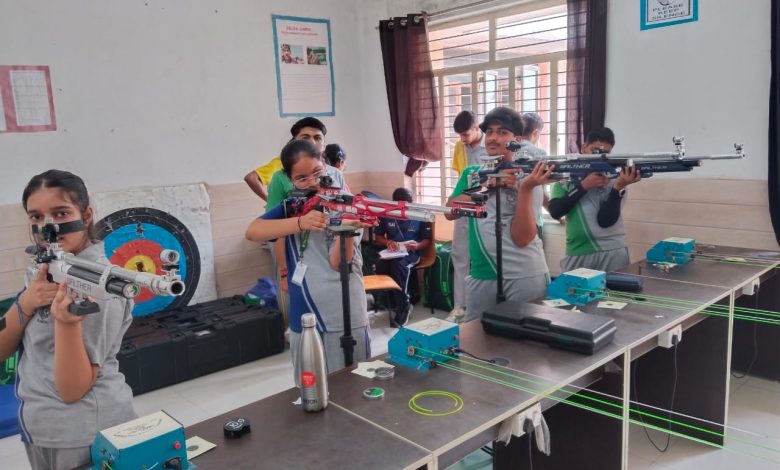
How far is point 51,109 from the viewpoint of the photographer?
4156 millimetres

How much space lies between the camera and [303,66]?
5430mm

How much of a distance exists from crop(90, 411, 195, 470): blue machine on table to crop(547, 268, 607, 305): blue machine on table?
1.73 meters

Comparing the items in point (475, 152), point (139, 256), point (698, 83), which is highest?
point (698, 83)

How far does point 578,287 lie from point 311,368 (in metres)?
1.39

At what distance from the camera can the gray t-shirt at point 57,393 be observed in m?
1.50

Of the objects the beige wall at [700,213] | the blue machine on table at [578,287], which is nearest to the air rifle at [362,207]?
the blue machine on table at [578,287]

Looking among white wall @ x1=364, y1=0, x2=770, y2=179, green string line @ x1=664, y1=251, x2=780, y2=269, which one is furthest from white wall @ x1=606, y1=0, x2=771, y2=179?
green string line @ x1=664, y1=251, x2=780, y2=269

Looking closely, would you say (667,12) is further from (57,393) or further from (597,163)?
(57,393)

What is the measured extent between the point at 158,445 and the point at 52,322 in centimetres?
49

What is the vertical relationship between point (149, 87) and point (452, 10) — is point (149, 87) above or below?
below

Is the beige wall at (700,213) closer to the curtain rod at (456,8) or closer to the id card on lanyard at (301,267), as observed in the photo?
the curtain rod at (456,8)

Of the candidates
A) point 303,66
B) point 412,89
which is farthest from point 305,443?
point 303,66

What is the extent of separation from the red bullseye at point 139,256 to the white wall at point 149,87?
476mm

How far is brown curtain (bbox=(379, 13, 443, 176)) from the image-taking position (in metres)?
5.27
